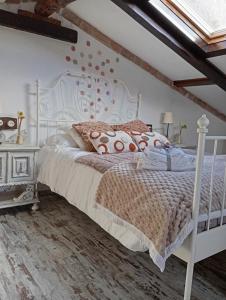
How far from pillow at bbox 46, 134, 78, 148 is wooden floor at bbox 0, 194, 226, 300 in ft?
3.02

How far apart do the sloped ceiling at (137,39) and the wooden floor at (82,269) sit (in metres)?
2.24

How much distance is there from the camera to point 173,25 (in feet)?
9.30

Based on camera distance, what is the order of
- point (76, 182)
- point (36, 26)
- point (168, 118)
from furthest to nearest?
point (168, 118) < point (36, 26) < point (76, 182)

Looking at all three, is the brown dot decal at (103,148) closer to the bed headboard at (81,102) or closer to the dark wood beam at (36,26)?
the bed headboard at (81,102)

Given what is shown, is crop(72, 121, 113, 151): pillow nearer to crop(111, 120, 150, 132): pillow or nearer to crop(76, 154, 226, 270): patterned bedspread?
crop(111, 120, 150, 132): pillow

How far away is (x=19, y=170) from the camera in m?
2.73

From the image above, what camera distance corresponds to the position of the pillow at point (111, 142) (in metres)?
2.73

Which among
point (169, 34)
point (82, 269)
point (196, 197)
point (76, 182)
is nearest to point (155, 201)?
point (196, 197)

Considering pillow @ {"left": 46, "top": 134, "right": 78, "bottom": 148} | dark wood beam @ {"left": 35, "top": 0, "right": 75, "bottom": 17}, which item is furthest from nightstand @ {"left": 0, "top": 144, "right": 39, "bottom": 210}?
dark wood beam @ {"left": 35, "top": 0, "right": 75, "bottom": 17}

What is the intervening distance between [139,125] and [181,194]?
82.2 inches

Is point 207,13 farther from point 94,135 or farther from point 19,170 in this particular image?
point 19,170

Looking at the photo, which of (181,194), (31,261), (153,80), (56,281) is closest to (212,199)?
(181,194)

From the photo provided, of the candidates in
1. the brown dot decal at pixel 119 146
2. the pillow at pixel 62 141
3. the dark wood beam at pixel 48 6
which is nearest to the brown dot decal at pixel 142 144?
the brown dot decal at pixel 119 146

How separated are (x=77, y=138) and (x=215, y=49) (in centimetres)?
179
